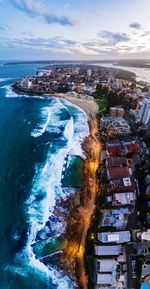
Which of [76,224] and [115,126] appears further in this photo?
[115,126]

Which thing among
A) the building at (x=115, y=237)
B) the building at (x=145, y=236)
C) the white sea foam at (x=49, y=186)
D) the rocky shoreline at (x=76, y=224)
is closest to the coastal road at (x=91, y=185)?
the rocky shoreline at (x=76, y=224)

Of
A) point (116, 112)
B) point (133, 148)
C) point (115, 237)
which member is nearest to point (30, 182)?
point (115, 237)

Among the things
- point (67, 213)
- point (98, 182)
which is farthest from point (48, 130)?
point (67, 213)

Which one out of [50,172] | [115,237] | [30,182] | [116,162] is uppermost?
[116,162]

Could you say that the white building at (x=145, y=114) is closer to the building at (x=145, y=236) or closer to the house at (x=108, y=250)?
the building at (x=145, y=236)

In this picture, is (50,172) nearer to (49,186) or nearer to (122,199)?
(49,186)

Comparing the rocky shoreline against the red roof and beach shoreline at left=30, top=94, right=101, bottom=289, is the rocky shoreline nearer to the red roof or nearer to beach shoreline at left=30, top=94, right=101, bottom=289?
beach shoreline at left=30, top=94, right=101, bottom=289
